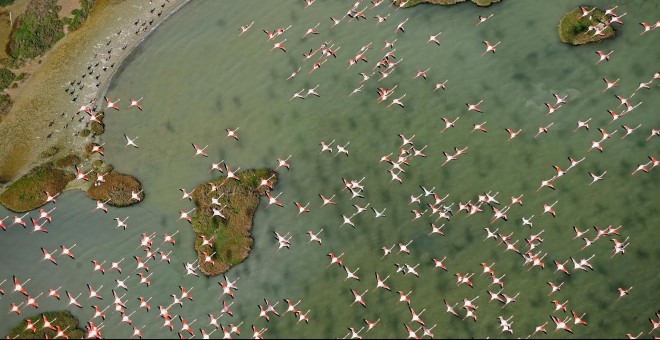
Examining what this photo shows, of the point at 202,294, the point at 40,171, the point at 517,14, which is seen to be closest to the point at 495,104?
the point at 517,14

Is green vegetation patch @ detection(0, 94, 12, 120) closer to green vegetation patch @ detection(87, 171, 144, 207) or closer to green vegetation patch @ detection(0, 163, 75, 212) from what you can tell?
green vegetation patch @ detection(0, 163, 75, 212)

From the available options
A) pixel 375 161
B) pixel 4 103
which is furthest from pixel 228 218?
pixel 4 103

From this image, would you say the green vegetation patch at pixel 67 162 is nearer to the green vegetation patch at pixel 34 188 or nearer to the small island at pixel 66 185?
the small island at pixel 66 185

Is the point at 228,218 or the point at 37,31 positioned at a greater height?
the point at 37,31

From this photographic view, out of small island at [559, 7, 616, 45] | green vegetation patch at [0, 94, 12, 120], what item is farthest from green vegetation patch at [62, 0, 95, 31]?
small island at [559, 7, 616, 45]

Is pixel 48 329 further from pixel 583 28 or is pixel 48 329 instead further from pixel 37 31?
pixel 583 28

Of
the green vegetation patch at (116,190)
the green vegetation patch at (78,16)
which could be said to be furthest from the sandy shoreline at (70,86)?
the green vegetation patch at (116,190)
